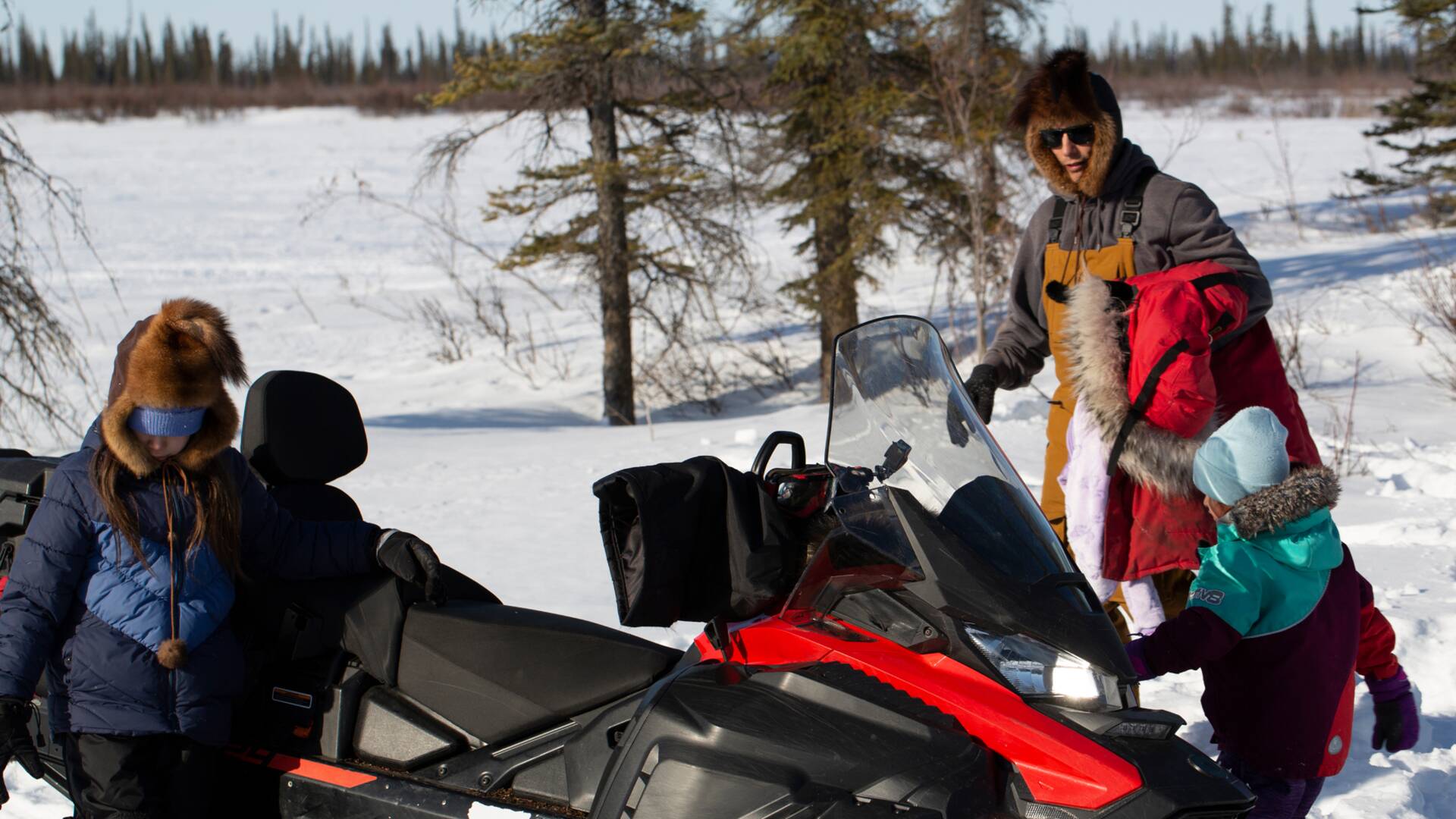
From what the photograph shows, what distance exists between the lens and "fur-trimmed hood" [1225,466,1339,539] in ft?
8.17

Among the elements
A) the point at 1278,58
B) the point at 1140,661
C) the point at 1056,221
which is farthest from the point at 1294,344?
the point at 1278,58

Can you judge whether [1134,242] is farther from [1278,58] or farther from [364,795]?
[1278,58]

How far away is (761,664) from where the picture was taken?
220cm

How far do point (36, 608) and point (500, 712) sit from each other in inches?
38.5

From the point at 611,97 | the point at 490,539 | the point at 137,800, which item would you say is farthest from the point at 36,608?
the point at 611,97

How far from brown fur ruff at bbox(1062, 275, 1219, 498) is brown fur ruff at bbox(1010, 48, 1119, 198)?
0.33m

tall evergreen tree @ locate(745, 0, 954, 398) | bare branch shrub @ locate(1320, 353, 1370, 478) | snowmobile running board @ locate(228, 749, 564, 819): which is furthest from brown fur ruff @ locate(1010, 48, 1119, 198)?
tall evergreen tree @ locate(745, 0, 954, 398)

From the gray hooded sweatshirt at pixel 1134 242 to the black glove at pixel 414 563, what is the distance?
1.69 meters

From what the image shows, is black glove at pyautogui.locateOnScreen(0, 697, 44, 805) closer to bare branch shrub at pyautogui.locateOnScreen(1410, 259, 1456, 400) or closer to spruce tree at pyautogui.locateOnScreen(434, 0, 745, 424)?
bare branch shrub at pyautogui.locateOnScreen(1410, 259, 1456, 400)

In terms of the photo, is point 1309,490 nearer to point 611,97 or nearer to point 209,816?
point 209,816

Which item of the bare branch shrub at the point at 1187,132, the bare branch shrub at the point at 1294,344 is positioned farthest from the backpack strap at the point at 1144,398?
the bare branch shrub at the point at 1294,344

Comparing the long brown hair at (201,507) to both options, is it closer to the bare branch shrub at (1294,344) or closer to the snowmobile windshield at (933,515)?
the snowmobile windshield at (933,515)

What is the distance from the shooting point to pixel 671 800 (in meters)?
1.99

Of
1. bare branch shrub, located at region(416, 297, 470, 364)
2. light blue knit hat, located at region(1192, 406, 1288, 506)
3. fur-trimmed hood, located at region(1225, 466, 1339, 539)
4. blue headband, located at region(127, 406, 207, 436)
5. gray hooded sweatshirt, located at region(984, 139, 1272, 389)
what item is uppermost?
gray hooded sweatshirt, located at region(984, 139, 1272, 389)
